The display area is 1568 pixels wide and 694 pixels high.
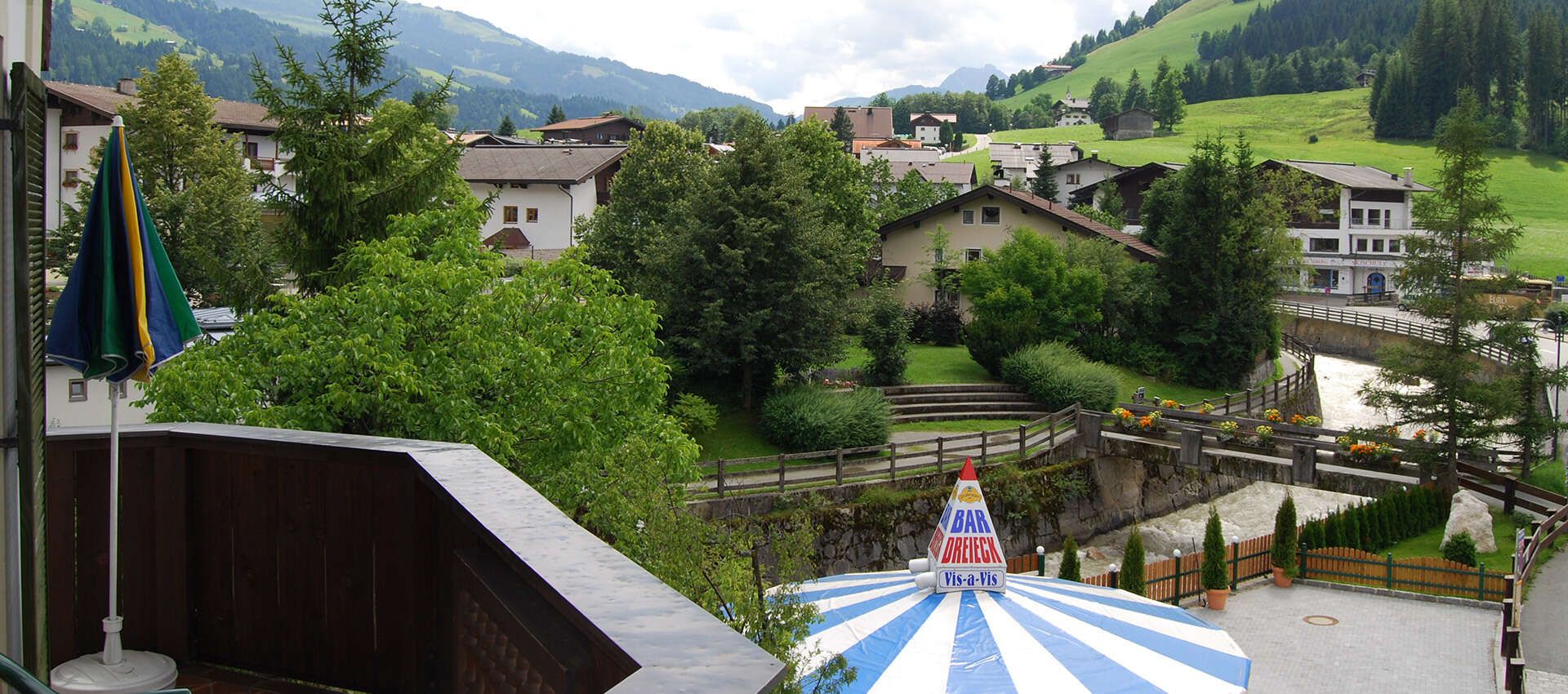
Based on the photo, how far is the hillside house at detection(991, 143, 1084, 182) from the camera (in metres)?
115

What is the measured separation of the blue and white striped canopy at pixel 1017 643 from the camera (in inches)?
505

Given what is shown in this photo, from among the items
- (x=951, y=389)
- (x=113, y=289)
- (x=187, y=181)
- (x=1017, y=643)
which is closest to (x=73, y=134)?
(x=187, y=181)

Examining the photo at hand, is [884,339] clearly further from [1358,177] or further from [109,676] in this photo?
[1358,177]

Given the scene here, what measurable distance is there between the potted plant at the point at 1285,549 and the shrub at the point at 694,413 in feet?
38.5

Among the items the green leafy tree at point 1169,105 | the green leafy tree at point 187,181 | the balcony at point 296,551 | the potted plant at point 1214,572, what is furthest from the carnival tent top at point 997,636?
the green leafy tree at point 1169,105

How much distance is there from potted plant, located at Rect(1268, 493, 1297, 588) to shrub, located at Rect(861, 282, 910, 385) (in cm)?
1316

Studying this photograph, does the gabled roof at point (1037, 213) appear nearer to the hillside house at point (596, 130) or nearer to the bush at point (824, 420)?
the bush at point (824, 420)

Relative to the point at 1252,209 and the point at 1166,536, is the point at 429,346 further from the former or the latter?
the point at 1252,209

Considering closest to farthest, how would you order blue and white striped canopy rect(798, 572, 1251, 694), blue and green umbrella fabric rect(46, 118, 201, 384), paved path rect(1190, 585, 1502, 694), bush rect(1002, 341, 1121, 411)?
blue and green umbrella fabric rect(46, 118, 201, 384)
blue and white striped canopy rect(798, 572, 1251, 694)
paved path rect(1190, 585, 1502, 694)
bush rect(1002, 341, 1121, 411)

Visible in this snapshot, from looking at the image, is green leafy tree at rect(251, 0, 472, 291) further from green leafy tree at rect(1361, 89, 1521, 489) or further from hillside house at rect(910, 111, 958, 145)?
hillside house at rect(910, 111, 958, 145)

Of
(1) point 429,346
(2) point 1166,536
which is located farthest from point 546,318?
(2) point 1166,536

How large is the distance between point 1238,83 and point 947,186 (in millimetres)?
121518

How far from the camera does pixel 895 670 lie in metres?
13.0

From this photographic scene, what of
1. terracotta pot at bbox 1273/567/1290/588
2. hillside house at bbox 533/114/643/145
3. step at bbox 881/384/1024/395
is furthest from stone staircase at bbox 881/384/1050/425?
hillside house at bbox 533/114/643/145
